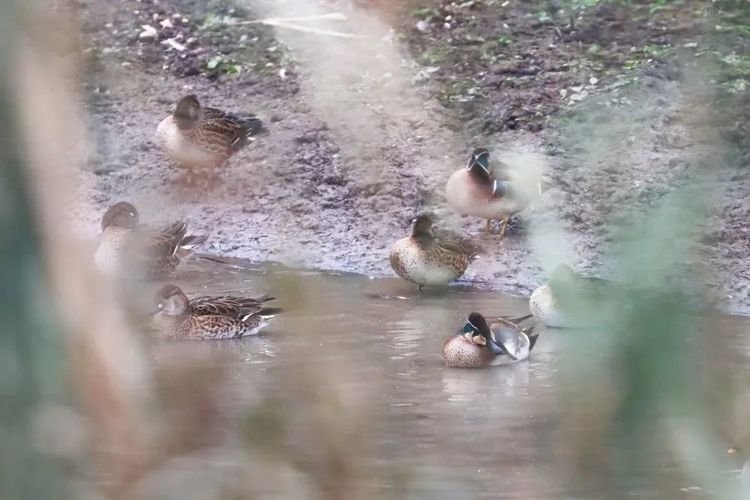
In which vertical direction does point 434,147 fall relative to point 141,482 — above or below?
below

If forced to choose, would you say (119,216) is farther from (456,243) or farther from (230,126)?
(230,126)

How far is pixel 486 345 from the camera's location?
6.98 meters

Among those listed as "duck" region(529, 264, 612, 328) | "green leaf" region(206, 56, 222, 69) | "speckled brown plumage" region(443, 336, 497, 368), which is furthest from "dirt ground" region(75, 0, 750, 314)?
"duck" region(529, 264, 612, 328)

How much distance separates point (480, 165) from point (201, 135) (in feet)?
7.33

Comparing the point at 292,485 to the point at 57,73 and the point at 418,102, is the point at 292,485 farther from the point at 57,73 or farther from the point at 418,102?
the point at 418,102

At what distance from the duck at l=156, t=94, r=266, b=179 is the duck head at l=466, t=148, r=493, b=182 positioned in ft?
6.42

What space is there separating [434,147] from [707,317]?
826cm

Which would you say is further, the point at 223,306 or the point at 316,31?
the point at 223,306

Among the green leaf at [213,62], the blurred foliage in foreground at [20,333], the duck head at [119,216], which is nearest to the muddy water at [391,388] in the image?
the blurred foliage in foreground at [20,333]

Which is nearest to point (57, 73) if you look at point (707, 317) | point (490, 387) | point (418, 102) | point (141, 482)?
point (141, 482)

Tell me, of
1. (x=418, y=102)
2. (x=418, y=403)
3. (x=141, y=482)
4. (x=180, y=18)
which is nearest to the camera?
(x=141, y=482)

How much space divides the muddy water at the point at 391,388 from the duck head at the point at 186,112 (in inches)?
55.7

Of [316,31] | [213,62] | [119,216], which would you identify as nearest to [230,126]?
[213,62]

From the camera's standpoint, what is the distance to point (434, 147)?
991 cm
